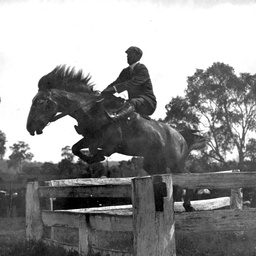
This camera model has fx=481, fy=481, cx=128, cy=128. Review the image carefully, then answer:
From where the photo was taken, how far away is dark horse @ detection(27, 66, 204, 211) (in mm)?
7855

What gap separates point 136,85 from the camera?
829 centimetres

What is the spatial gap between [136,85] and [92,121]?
101 centimetres

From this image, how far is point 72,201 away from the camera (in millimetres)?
10695

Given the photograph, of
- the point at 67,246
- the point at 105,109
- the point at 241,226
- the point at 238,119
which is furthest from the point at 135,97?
the point at 238,119

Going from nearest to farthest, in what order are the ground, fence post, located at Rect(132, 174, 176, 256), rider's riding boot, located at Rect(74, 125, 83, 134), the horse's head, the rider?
fence post, located at Rect(132, 174, 176, 256)
the ground
the horse's head
rider's riding boot, located at Rect(74, 125, 83, 134)
the rider

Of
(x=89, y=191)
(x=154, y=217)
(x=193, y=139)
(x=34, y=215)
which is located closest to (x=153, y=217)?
(x=154, y=217)

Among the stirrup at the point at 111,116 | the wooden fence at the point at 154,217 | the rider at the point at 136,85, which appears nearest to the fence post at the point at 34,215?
the wooden fence at the point at 154,217

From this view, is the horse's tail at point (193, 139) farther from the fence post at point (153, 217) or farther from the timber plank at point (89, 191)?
the fence post at point (153, 217)

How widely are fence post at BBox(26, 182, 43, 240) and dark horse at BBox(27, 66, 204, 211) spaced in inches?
38.6

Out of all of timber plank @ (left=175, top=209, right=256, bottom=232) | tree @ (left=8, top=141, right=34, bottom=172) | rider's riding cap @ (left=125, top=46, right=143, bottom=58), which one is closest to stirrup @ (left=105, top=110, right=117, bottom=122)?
rider's riding cap @ (left=125, top=46, right=143, bottom=58)

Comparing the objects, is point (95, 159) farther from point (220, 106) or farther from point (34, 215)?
point (220, 106)

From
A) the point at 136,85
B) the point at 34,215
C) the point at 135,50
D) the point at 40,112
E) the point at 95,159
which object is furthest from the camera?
the point at 135,50

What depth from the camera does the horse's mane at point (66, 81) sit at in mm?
8109

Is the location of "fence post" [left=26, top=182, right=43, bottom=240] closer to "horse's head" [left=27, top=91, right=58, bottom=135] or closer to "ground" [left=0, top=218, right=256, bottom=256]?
"ground" [left=0, top=218, right=256, bottom=256]
